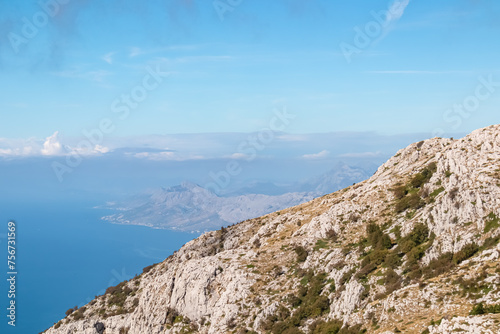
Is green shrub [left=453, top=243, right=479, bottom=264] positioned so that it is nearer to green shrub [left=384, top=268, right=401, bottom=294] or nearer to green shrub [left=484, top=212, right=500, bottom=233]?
green shrub [left=484, top=212, right=500, bottom=233]

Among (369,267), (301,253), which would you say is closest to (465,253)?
(369,267)

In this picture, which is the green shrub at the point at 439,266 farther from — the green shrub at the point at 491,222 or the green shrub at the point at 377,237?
the green shrub at the point at 377,237

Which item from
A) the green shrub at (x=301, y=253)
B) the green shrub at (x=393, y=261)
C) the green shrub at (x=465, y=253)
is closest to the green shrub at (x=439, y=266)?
the green shrub at (x=465, y=253)

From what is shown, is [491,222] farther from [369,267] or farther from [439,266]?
[369,267]

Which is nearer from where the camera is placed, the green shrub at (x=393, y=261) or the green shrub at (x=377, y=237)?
the green shrub at (x=393, y=261)

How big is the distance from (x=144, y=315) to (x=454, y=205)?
181 ft

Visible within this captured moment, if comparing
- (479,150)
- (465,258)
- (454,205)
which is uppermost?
(479,150)

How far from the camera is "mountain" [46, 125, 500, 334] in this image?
37.6 m

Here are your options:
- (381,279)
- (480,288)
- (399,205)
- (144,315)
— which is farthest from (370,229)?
(144,315)

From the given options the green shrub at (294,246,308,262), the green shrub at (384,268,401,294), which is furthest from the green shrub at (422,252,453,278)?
the green shrub at (294,246,308,262)

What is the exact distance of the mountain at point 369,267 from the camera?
37.6 meters

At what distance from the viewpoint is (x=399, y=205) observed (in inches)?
2372

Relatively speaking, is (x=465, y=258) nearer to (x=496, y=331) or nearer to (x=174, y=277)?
(x=496, y=331)

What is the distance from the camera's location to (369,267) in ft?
164
